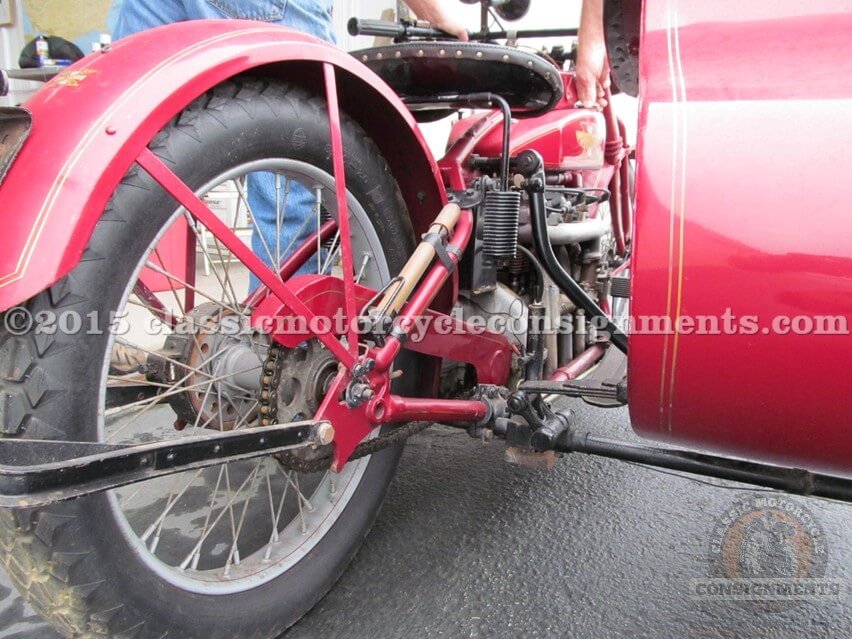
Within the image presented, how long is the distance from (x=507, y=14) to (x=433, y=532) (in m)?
2.18

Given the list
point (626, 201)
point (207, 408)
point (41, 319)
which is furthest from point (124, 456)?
point (626, 201)

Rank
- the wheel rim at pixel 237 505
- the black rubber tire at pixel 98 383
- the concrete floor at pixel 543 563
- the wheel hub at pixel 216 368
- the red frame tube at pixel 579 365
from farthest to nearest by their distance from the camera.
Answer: the red frame tube at pixel 579 365 → the concrete floor at pixel 543 563 → the wheel hub at pixel 216 368 → the wheel rim at pixel 237 505 → the black rubber tire at pixel 98 383

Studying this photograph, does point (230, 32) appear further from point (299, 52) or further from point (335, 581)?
point (335, 581)

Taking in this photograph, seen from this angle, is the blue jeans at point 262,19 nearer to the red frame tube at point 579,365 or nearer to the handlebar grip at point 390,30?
the handlebar grip at point 390,30

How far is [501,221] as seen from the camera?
171 centimetres

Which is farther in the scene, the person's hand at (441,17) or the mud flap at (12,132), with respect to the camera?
the person's hand at (441,17)

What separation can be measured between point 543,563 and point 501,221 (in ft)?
3.19

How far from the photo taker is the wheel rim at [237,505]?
121cm

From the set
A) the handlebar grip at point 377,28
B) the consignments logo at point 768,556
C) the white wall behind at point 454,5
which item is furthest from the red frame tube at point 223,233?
the white wall behind at point 454,5

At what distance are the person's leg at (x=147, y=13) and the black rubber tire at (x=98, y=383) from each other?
1.02 m

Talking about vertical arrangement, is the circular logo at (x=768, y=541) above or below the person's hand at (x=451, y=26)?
below

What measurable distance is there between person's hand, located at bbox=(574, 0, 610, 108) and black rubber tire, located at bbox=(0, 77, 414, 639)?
3.20ft

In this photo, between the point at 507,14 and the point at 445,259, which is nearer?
the point at 445,259

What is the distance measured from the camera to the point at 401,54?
166 centimetres
